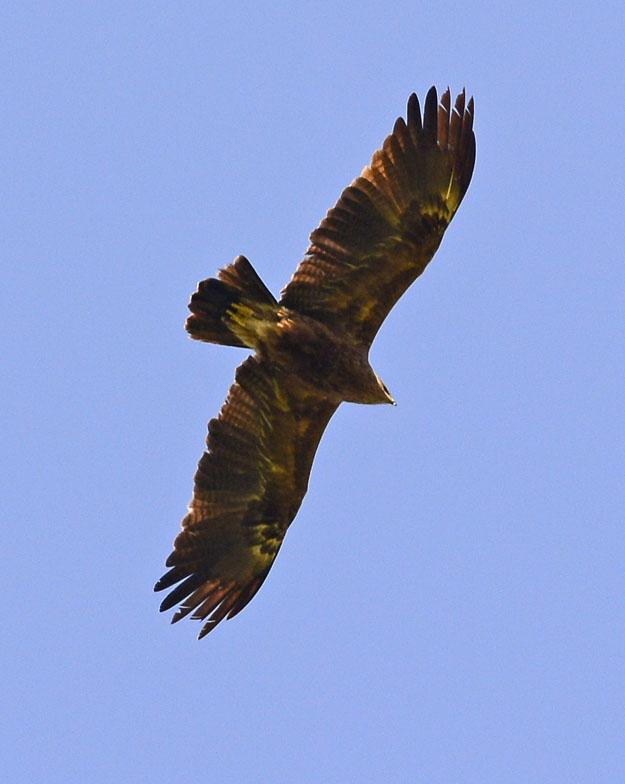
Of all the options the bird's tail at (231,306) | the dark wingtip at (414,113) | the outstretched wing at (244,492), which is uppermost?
the dark wingtip at (414,113)

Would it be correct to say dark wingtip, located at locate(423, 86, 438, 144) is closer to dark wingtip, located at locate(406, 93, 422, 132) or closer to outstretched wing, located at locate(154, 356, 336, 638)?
dark wingtip, located at locate(406, 93, 422, 132)

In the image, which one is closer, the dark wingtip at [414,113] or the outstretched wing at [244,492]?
the dark wingtip at [414,113]

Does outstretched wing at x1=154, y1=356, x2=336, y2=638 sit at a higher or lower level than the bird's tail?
lower

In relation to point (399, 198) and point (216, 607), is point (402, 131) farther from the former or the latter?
point (216, 607)

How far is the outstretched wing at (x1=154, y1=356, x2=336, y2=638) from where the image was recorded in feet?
50.0

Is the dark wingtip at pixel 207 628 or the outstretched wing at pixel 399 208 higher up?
the outstretched wing at pixel 399 208

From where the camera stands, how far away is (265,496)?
1564 centimetres

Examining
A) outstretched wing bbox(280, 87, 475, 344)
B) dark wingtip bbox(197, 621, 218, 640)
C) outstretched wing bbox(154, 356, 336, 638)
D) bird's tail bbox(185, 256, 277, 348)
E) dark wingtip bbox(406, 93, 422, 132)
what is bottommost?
dark wingtip bbox(197, 621, 218, 640)

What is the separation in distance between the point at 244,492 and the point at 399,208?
296 cm

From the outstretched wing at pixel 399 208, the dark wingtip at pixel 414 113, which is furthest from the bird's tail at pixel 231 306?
the dark wingtip at pixel 414 113

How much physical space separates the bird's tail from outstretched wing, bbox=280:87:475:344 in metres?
0.41

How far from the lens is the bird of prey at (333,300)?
1436cm

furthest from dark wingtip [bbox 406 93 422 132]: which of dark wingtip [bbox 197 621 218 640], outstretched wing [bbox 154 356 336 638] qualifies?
dark wingtip [bbox 197 621 218 640]

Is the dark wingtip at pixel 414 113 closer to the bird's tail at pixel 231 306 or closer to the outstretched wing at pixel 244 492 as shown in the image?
the bird's tail at pixel 231 306
